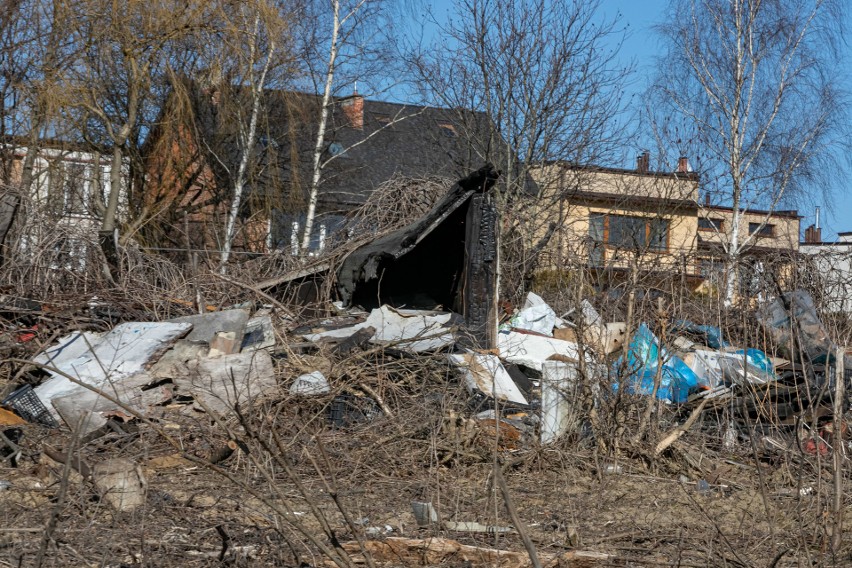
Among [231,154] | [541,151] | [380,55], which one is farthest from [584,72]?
[231,154]

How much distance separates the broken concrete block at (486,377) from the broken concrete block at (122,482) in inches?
113

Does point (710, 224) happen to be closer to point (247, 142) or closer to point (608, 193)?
point (608, 193)

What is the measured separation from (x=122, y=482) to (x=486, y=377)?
11.2 ft

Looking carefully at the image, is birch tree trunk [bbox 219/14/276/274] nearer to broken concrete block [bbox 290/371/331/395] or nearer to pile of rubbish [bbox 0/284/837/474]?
pile of rubbish [bbox 0/284/837/474]

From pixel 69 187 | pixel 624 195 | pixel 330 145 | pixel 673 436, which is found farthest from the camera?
pixel 330 145

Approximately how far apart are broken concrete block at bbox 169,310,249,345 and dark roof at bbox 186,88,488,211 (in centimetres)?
919

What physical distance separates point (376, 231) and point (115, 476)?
6129 millimetres

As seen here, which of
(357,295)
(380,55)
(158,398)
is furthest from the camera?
(380,55)

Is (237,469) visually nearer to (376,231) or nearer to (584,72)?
(376,231)

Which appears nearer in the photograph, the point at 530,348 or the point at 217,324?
the point at 217,324

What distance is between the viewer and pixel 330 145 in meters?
20.8

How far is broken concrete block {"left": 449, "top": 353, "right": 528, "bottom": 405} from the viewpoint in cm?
707

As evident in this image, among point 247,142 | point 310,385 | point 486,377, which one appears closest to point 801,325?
point 486,377

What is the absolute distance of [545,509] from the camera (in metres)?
5.16
